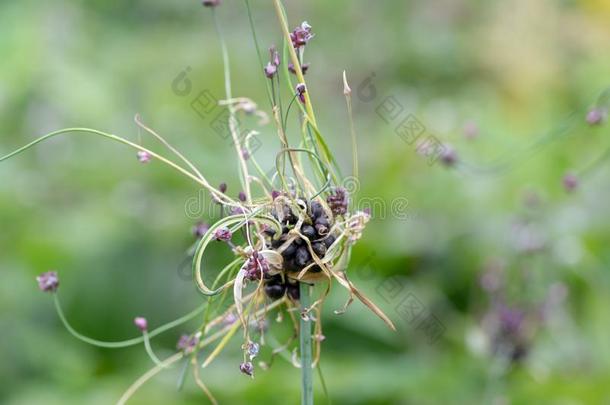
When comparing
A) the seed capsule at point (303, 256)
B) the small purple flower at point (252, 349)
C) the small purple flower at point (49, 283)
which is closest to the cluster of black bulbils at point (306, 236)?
the seed capsule at point (303, 256)

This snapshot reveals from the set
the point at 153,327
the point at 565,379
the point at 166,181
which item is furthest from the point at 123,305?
the point at 565,379

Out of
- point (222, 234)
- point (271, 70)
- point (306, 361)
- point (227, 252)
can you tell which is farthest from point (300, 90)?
point (227, 252)

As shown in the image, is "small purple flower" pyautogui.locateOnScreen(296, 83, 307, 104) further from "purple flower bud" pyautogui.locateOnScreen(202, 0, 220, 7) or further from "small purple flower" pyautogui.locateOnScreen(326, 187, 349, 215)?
"purple flower bud" pyautogui.locateOnScreen(202, 0, 220, 7)

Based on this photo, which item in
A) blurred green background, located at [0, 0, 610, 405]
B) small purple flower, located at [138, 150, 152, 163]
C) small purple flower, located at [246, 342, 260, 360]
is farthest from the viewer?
blurred green background, located at [0, 0, 610, 405]

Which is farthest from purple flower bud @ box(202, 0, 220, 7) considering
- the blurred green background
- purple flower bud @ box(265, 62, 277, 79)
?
the blurred green background

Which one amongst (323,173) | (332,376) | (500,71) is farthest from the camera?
(500,71)

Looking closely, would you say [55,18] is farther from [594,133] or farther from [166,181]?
[594,133]
